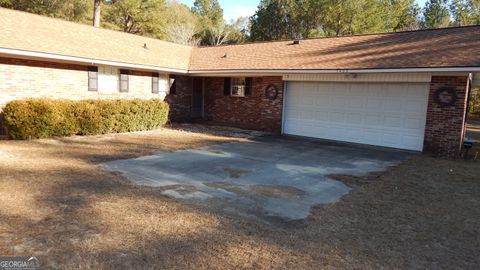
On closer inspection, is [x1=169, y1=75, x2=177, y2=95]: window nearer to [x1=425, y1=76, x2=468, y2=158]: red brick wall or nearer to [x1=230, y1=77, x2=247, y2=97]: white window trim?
[x1=230, y1=77, x2=247, y2=97]: white window trim

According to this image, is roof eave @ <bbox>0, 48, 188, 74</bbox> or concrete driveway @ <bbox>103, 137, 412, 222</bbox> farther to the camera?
roof eave @ <bbox>0, 48, 188, 74</bbox>

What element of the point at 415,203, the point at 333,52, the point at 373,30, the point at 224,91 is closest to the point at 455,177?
the point at 415,203

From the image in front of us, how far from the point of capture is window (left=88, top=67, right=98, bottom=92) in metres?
12.9

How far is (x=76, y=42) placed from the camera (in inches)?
496

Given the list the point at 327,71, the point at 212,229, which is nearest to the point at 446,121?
the point at 327,71

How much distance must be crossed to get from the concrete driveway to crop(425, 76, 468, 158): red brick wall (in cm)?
103

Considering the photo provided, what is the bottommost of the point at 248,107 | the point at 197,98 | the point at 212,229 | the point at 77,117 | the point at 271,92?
the point at 212,229

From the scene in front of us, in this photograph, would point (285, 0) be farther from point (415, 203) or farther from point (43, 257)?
point (43, 257)

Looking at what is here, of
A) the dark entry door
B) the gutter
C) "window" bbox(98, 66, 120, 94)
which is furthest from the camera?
the dark entry door

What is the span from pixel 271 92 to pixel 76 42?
7.59m

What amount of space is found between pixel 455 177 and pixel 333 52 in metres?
6.92

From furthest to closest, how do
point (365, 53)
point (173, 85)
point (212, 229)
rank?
point (173, 85) → point (365, 53) → point (212, 229)

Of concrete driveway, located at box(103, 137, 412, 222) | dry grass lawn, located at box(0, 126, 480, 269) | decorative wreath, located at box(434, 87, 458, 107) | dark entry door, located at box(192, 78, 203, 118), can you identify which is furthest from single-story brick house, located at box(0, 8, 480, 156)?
dry grass lawn, located at box(0, 126, 480, 269)

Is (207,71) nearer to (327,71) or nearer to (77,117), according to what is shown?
(327,71)
